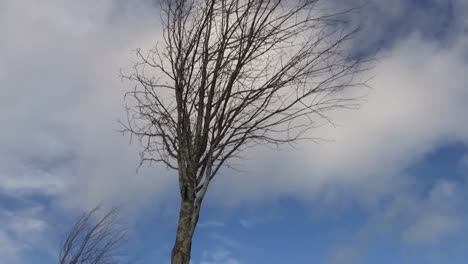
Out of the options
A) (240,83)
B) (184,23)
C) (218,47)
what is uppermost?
(184,23)

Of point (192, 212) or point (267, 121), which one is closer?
point (192, 212)

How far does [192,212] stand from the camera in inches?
157

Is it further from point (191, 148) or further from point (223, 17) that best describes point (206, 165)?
point (223, 17)

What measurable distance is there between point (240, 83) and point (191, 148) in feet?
2.86

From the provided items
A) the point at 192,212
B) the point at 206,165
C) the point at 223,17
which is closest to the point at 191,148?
the point at 206,165

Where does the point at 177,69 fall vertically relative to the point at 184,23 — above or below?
below

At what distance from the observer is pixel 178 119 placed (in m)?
4.62

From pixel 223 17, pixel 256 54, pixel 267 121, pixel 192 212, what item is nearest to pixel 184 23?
pixel 223 17

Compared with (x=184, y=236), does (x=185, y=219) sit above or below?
above

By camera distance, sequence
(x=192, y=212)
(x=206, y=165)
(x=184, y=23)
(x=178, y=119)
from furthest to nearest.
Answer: (x=184, y=23) → (x=178, y=119) → (x=206, y=165) → (x=192, y=212)

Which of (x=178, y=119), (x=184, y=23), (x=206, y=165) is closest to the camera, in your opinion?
(x=206, y=165)

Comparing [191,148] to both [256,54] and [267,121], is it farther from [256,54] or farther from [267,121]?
[256,54]

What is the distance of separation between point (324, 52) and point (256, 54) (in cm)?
69

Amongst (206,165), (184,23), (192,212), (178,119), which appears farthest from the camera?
(184,23)
